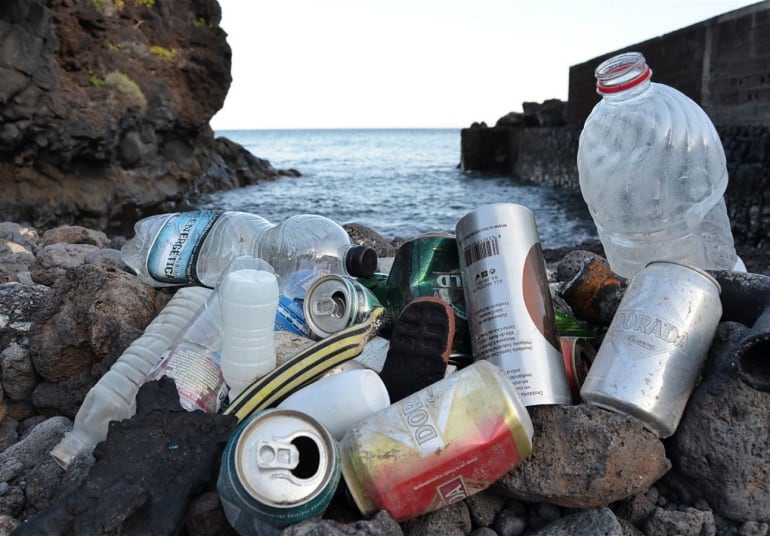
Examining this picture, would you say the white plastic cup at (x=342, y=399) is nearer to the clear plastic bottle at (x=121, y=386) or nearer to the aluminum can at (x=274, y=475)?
the aluminum can at (x=274, y=475)

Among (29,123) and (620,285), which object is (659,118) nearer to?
(620,285)

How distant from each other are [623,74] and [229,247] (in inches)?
61.5

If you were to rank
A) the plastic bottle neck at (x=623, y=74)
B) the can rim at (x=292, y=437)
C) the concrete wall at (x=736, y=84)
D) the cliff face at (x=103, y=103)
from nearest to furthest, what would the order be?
the can rim at (x=292, y=437) < the plastic bottle neck at (x=623, y=74) < the concrete wall at (x=736, y=84) < the cliff face at (x=103, y=103)

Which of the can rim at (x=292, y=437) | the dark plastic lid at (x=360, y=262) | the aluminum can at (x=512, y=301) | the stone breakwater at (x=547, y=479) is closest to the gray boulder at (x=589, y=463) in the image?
the stone breakwater at (x=547, y=479)

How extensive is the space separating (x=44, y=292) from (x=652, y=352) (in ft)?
6.75

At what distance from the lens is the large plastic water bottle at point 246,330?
1.62m

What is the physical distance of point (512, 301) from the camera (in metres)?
1.62

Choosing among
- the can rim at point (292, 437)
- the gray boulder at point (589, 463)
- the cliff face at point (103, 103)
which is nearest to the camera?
the can rim at point (292, 437)

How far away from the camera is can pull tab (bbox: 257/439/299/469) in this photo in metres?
1.14

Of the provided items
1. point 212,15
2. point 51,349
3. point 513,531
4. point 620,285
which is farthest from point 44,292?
point 212,15

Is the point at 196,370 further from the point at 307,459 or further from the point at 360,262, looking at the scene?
the point at 360,262

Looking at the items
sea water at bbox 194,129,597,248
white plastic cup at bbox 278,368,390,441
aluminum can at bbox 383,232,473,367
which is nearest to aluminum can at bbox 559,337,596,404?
aluminum can at bbox 383,232,473,367

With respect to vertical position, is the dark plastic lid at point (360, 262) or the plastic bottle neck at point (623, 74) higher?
the plastic bottle neck at point (623, 74)

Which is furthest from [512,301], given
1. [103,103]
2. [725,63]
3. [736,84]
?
[103,103]
